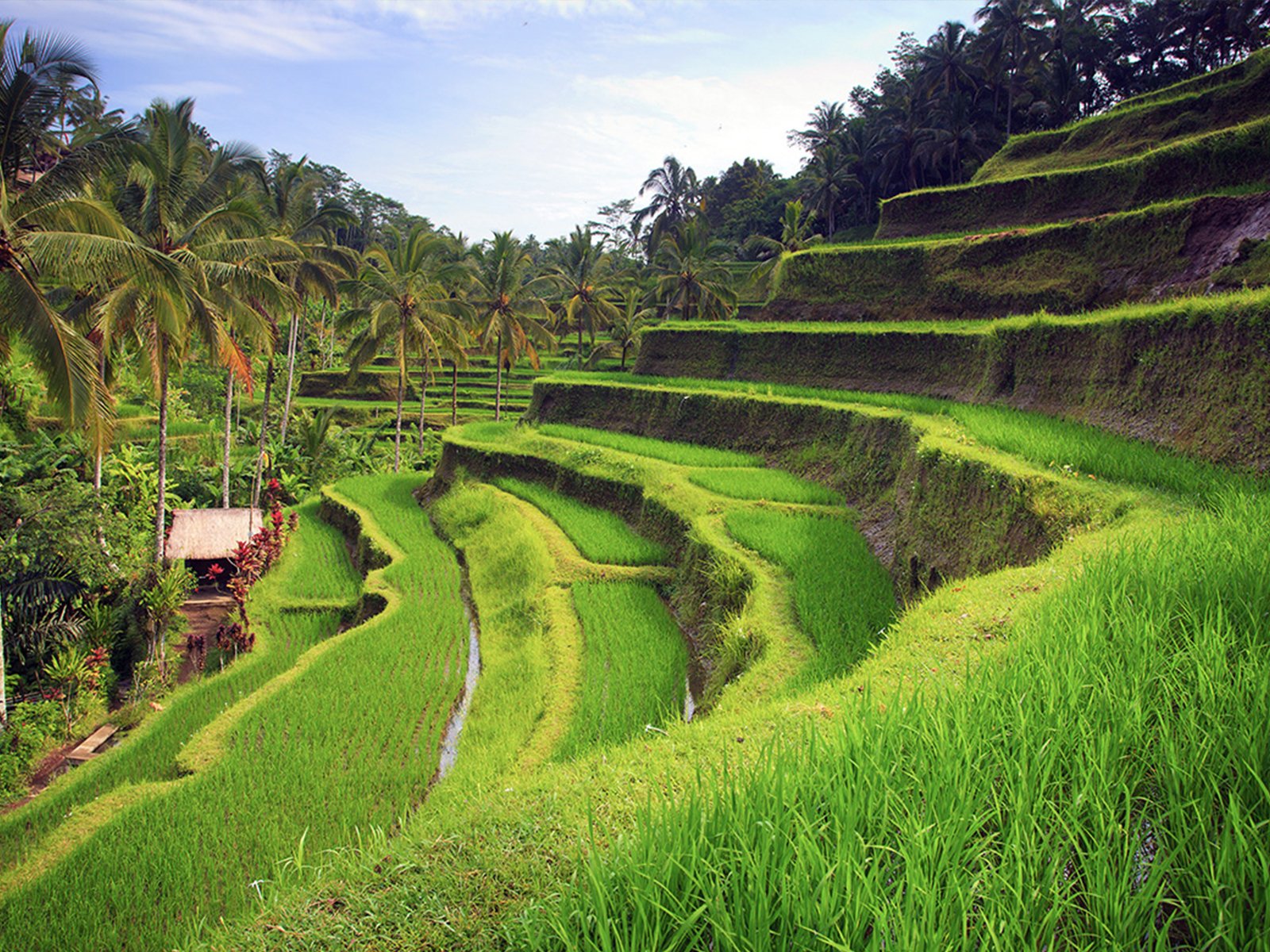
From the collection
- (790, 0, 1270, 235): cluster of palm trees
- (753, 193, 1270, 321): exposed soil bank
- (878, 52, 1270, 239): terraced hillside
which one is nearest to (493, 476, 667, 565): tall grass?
(753, 193, 1270, 321): exposed soil bank

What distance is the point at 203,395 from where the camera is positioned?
2578cm

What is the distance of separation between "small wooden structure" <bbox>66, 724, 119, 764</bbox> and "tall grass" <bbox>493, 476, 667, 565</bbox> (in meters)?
5.69

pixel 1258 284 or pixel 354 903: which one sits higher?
pixel 1258 284

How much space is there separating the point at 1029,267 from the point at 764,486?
20.8ft

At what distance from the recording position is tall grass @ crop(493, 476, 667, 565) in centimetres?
980

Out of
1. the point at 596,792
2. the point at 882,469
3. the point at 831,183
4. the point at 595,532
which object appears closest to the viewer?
the point at 596,792

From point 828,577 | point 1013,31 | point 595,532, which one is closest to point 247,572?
point 595,532

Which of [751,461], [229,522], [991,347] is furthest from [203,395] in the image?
[991,347]

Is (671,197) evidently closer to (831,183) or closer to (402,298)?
(831,183)

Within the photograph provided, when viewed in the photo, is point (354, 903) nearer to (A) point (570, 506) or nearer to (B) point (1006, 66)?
(A) point (570, 506)

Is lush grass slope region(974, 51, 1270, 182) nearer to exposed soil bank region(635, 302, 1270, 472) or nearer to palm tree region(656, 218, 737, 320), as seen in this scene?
exposed soil bank region(635, 302, 1270, 472)

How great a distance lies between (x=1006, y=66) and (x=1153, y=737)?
112 ft

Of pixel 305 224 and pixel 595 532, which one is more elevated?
pixel 305 224

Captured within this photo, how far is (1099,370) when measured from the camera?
7805 mm
